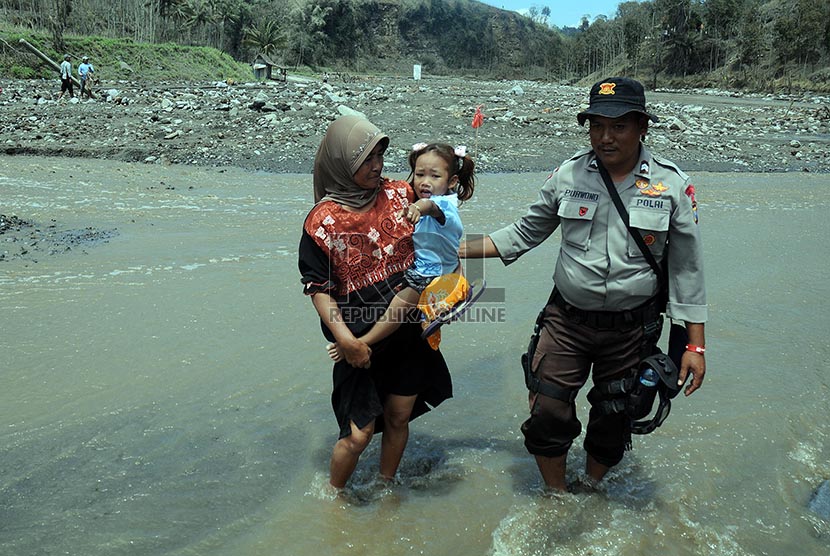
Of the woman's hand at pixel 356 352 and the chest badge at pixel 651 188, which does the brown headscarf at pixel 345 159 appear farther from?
the chest badge at pixel 651 188

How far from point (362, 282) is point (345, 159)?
0.51 m

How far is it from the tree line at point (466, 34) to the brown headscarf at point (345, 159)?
40.2 metres

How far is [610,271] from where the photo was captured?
9.43 ft

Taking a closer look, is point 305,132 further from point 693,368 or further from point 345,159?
point 693,368

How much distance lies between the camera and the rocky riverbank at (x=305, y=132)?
45.7 feet

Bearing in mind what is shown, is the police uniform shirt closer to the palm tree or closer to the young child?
the young child

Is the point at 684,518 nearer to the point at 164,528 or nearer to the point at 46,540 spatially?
the point at 164,528

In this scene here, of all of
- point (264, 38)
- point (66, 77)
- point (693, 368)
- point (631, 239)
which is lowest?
point (693, 368)

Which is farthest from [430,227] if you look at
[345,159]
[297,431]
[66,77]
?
[66,77]

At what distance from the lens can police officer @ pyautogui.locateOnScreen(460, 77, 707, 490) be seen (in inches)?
111

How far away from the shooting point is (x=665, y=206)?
2.80 meters

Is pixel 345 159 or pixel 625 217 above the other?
pixel 345 159

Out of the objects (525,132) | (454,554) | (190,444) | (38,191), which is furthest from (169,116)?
(454,554)

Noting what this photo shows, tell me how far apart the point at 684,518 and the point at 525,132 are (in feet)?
49.3
